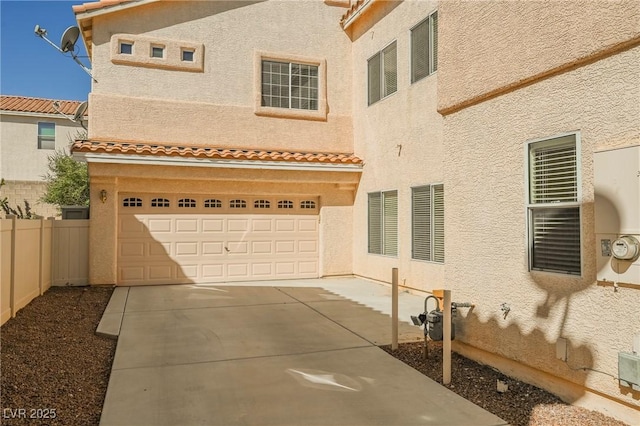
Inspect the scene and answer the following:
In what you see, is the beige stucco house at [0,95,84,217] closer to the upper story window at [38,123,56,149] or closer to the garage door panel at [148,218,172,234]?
the upper story window at [38,123,56,149]

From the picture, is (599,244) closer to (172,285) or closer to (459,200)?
(459,200)

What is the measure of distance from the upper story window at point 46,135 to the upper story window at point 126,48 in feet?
50.8

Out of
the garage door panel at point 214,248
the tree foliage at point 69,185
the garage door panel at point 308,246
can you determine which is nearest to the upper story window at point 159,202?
the garage door panel at point 214,248

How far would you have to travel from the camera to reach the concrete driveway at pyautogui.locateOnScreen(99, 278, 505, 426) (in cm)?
439

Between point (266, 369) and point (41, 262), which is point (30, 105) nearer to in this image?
point (41, 262)

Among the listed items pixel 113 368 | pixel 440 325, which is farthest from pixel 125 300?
pixel 440 325

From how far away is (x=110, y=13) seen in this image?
12.6 metres

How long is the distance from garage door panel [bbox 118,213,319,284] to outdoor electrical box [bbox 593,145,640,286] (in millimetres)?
10478

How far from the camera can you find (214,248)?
13281mm

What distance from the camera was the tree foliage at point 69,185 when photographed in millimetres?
20750

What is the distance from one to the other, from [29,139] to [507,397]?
27628 millimetres

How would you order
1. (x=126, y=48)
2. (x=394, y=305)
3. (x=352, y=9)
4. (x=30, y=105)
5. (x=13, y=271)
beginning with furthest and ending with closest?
1. (x=30, y=105)
2. (x=352, y=9)
3. (x=126, y=48)
4. (x=13, y=271)
5. (x=394, y=305)

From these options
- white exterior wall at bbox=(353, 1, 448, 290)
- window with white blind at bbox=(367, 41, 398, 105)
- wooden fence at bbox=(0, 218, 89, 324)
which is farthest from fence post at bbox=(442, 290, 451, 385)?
window with white blind at bbox=(367, 41, 398, 105)

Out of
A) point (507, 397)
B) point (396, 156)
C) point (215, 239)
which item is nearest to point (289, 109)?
point (396, 156)
